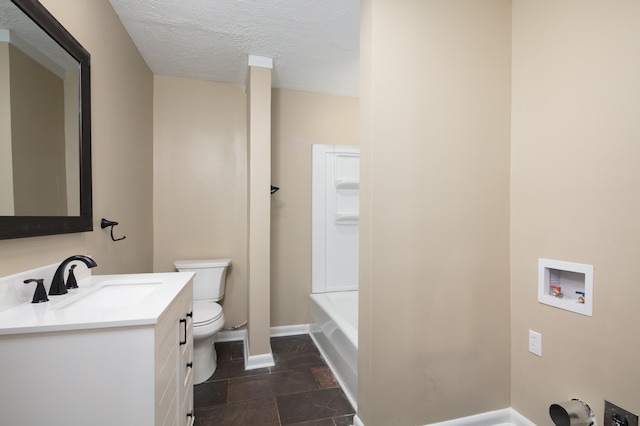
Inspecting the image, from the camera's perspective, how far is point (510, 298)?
61.8 inches

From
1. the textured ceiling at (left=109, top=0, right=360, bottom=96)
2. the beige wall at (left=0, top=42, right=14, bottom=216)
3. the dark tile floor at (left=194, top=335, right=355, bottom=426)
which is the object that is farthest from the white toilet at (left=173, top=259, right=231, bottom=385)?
the textured ceiling at (left=109, top=0, right=360, bottom=96)

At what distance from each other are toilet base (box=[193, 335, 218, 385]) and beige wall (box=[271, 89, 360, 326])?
762mm

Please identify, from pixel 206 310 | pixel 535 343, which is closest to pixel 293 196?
pixel 206 310

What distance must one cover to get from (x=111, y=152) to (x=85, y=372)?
1317 millimetres

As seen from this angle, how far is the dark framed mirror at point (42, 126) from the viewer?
0.95 metres

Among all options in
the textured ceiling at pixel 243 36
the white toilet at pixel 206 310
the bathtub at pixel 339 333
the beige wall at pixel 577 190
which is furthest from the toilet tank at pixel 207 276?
the beige wall at pixel 577 190

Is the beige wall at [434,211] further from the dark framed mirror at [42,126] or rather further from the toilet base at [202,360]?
the dark framed mirror at [42,126]

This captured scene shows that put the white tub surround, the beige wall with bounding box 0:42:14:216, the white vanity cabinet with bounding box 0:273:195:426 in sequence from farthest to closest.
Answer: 1. the white tub surround
2. the beige wall with bounding box 0:42:14:216
3. the white vanity cabinet with bounding box 0:273:195:426

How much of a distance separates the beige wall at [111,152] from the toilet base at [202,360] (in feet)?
2.45

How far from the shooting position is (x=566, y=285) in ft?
4.37

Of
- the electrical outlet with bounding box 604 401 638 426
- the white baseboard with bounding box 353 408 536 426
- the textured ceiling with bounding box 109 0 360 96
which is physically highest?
the textured ceiling with bounding box 109 0 360 96

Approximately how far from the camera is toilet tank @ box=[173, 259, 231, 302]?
8.04 feet

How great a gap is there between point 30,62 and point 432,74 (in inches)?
67.8

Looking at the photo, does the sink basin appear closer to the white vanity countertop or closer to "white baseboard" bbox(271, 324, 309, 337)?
the white vanity countertop
